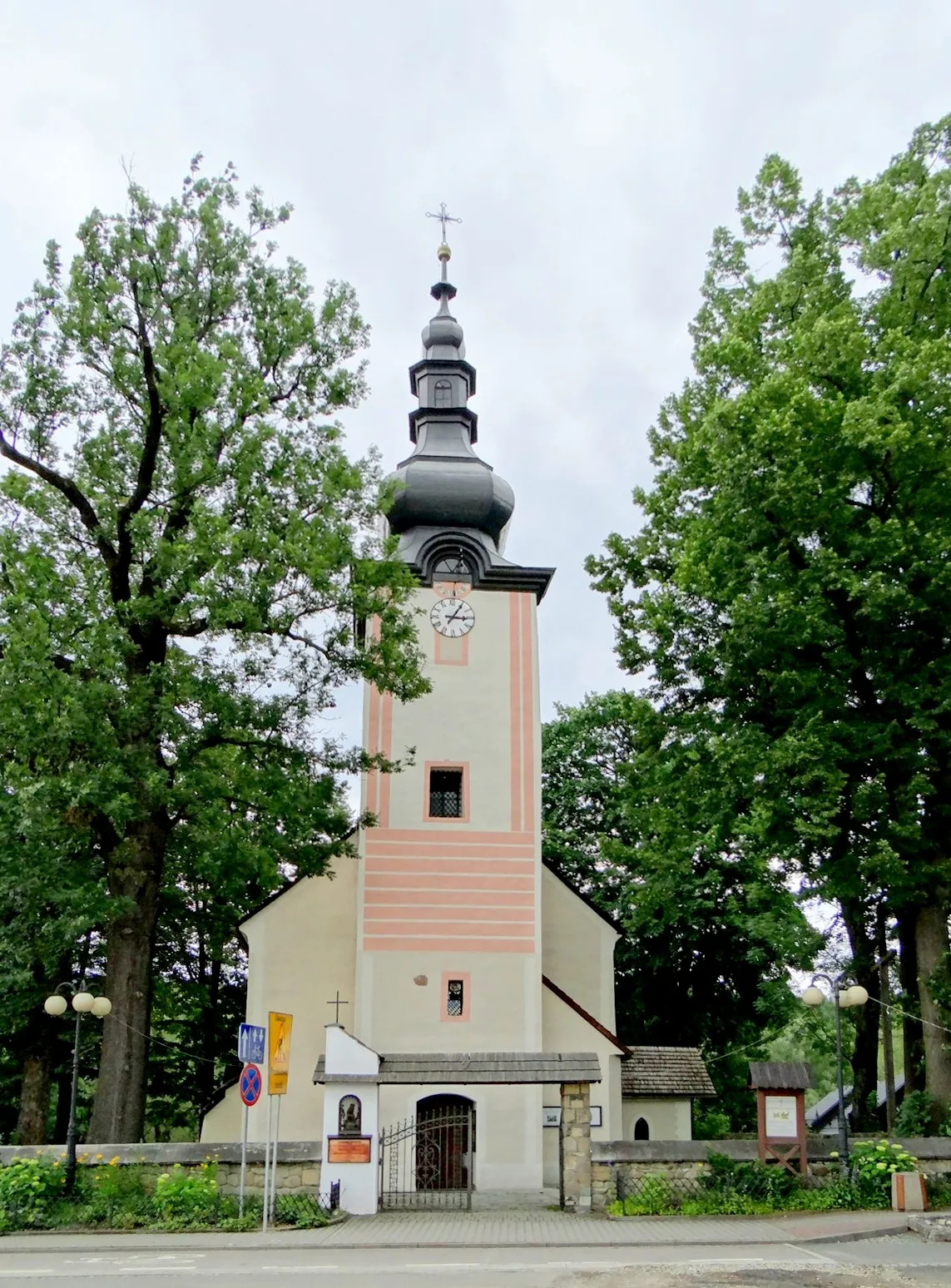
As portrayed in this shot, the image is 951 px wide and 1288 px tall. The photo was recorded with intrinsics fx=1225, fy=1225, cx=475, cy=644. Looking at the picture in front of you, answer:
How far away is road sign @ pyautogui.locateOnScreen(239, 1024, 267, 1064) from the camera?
48.5 ft

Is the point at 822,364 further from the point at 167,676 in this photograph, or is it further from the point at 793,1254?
the point at 793,1254

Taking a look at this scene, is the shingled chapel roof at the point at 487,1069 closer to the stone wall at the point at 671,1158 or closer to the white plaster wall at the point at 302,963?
the stone wall at the point at 671,1158

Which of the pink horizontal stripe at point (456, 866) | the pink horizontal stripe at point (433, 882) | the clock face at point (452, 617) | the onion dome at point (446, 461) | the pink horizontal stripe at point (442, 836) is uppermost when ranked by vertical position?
the onion dome at point (446, 461)

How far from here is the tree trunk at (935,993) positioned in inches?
686

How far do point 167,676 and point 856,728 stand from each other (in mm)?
10194

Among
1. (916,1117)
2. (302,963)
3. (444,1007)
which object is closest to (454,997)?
(444,1007)

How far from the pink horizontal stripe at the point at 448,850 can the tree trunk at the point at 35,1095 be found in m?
10.0

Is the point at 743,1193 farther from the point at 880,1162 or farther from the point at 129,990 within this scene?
the point at 129,990

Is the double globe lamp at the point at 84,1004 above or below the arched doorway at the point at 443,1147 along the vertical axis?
above

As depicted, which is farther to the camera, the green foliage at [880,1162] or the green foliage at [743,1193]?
the green foliage at [880,1162]

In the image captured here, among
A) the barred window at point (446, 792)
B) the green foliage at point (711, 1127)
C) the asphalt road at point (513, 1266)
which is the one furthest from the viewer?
the green foliage at point (711, 1127)

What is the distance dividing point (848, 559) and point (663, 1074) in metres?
13.5

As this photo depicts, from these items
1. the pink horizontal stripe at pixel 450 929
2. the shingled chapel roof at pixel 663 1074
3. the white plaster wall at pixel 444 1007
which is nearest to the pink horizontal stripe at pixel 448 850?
the pink horizontal stripe at pixel 450 929

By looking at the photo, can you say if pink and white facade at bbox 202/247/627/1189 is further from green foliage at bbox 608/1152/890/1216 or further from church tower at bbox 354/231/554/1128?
green foliage at bbox 608/1152/890/1216
